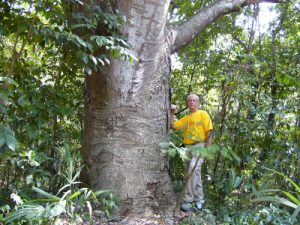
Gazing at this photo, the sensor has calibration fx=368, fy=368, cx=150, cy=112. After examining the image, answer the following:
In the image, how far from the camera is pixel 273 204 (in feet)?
14.4

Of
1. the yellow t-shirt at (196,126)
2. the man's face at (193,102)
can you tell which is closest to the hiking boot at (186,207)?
the yellow t-shirt at (196,126)

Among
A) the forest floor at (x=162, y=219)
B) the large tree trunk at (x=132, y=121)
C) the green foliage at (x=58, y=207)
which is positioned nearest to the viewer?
the green foliage at (x=58, y=207)

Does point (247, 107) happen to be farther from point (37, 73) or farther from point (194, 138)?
point (37, 73)

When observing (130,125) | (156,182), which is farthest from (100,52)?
(156,182)

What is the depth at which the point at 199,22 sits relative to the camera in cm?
499

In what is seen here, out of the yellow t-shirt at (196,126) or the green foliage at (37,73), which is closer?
the green foliage at (37,73)

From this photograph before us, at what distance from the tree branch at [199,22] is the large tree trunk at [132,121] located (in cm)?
56

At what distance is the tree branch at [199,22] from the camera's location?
4.78 meters

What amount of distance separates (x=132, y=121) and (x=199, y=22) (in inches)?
71.7

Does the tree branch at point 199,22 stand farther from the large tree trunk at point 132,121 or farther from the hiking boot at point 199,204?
the hiking boot at point 199,204

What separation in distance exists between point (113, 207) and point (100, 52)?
166 cm

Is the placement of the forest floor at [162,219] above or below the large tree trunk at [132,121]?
below

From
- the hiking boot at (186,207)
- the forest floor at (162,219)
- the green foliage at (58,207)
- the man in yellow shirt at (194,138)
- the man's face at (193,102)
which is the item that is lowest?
the forest floor at (162,219)

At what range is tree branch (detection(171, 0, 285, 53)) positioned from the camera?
15.7 ft
